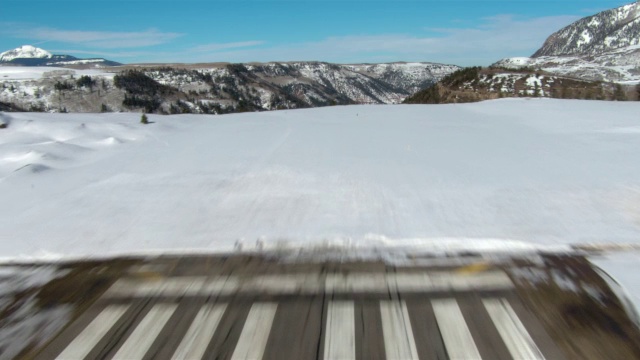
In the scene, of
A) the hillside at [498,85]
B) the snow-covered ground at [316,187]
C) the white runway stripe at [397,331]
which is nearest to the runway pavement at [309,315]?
the white runway stripe at [397,331]

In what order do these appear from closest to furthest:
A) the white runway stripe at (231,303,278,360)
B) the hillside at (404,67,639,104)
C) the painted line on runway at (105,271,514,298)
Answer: the white runway stripe at (231,303,278,360), the painted line on runway at (105,271,514,298), the hillside at (404,67,639,104)

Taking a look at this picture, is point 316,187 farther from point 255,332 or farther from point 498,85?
point 498,85

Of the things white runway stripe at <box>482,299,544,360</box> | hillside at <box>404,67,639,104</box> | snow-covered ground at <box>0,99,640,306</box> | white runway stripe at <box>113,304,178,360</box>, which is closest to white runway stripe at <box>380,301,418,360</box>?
white runway stripe at <box>482,299,544,360</box>

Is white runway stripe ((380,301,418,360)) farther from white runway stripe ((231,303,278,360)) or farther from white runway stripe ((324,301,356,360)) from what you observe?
white runway stripe ((231,303,278,360))

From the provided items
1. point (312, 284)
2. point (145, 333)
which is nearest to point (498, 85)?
point (312, 284)

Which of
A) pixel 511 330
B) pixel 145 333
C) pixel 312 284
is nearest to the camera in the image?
pixel 511 330

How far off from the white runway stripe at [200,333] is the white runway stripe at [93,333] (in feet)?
2.02

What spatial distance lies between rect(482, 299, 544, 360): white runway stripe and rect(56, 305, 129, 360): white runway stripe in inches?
108

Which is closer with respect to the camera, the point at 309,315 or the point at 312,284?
the point at 309,315

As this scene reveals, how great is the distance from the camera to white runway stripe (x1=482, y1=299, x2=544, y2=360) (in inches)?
93.9

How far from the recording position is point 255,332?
2670 millimetres

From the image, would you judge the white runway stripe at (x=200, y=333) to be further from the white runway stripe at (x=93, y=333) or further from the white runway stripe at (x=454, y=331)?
the white runway stripe at (x=454, y=331)

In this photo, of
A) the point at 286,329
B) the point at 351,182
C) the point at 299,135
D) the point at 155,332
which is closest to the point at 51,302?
the point at 155,332

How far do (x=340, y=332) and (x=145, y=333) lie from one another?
54.2 inches
